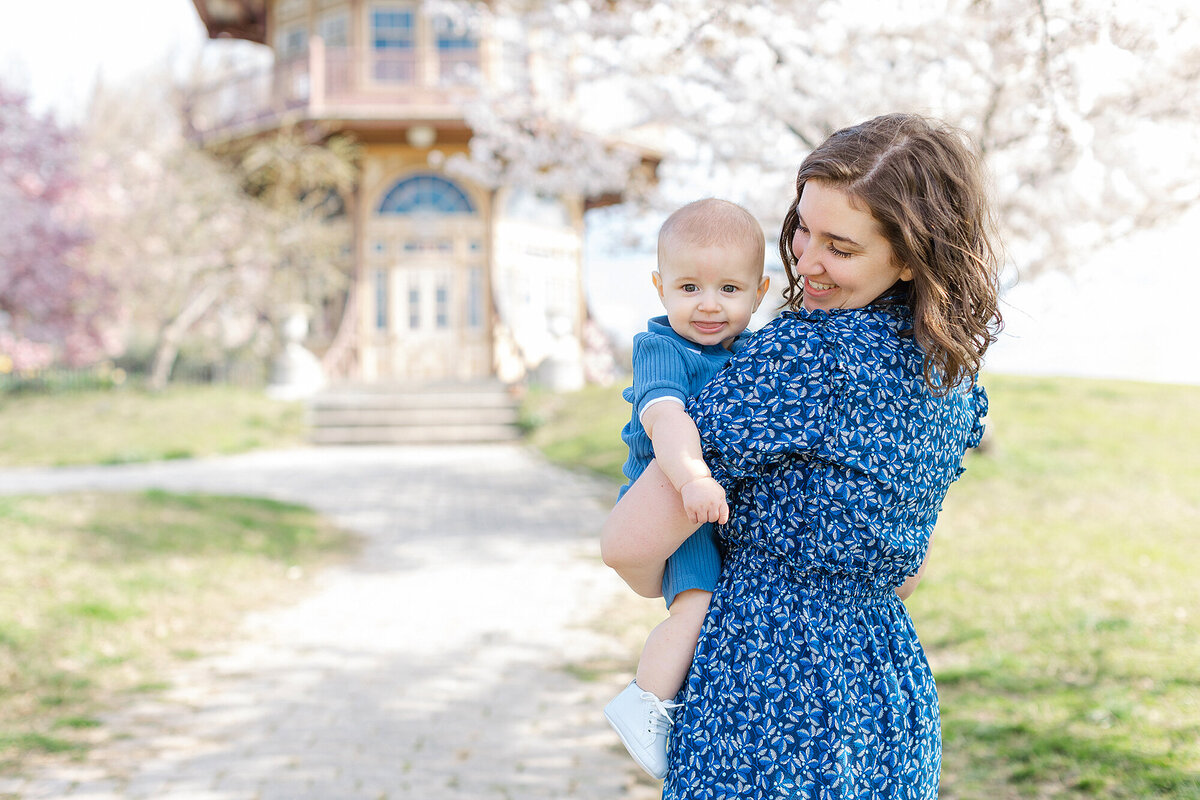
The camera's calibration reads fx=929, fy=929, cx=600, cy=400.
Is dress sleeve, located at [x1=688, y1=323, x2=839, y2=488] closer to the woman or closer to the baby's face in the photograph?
the woman

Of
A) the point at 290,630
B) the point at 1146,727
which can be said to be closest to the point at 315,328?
the point at 290,630

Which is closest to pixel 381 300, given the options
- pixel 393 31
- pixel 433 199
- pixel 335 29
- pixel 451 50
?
pixel 433 199

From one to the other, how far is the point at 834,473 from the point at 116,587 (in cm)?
560

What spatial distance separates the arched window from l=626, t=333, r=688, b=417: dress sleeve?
664 inches

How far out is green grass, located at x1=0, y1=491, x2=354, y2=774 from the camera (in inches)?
171

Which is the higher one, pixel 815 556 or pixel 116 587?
pixel 815 556

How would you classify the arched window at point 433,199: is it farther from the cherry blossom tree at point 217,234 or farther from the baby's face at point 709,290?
the baby's face at point 709,290

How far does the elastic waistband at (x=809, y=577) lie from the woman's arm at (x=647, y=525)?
4.6 inches

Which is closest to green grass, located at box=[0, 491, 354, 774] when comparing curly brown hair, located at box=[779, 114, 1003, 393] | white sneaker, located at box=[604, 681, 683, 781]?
white sneaker, located at box=[604, 681, 683, 781]

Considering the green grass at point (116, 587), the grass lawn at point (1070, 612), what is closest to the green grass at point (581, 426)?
the grass lawn at point (1070, 612)

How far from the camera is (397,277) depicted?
17.6 metres

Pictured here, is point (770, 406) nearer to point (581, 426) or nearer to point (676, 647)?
point (676, 647)

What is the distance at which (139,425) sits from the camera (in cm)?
1397

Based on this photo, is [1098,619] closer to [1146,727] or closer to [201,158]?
[1146,727]
